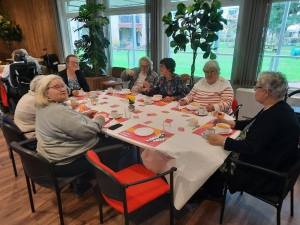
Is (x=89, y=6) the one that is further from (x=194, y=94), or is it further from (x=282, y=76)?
(x=282, y=76)

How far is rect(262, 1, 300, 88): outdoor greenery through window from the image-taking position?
Result: 3.33m

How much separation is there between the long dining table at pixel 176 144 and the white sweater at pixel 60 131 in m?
0.25

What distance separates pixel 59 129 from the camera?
159 cm

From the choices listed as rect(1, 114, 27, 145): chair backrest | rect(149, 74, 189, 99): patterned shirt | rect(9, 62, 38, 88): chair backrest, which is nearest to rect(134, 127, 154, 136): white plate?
rect(1, 114, 27, 145): chair backrest

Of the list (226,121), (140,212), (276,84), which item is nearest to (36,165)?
(140,212)

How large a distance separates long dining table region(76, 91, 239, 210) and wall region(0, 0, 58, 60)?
18.1 ft

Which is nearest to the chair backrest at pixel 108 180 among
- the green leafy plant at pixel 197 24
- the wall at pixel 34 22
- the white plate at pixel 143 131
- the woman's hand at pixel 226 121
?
the white plate at pixel 143 131

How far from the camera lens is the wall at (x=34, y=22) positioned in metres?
6.56

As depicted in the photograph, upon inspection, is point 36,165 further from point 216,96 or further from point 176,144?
point 216,96

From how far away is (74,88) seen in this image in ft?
10.5

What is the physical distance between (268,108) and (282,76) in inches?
9.6

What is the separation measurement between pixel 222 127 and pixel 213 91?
88 centimetres

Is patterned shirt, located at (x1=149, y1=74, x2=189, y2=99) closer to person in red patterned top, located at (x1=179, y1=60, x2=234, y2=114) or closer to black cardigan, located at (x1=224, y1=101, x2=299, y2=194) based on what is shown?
person in red patterned top, located at (x1=179, y1=60, x2=234, y2=114)

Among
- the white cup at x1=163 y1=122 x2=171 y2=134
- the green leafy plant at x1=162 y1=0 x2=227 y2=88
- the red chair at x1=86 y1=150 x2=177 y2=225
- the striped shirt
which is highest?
the green leafy plant at x1=162 y1=0 x2=227 y2=88
